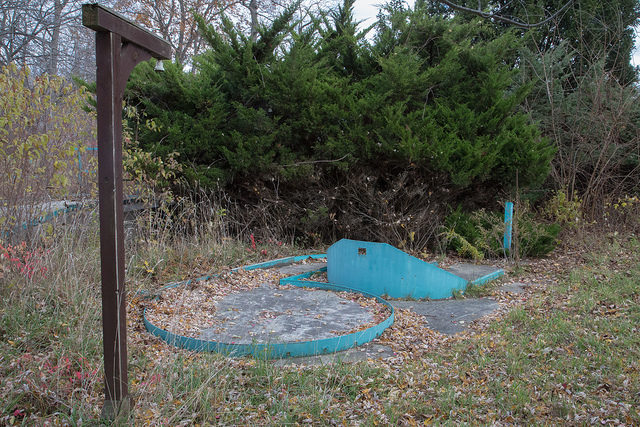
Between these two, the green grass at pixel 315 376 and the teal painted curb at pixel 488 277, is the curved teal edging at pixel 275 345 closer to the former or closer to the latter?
the green grass at pixel 315 376

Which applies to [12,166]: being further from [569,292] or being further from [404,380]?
[569,292]

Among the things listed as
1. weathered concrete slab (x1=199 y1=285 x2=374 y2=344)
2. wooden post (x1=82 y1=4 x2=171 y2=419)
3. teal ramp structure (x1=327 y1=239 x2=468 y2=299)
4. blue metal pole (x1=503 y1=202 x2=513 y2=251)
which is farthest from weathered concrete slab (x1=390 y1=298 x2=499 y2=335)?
wooden post (x1=82 y1=4 x2=171 y2=419)

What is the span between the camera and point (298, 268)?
6.80 meters

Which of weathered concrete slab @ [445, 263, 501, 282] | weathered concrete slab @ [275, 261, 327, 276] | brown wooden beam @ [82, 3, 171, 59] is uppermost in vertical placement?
brown wooden beam @ [82, 3, 171, 59]

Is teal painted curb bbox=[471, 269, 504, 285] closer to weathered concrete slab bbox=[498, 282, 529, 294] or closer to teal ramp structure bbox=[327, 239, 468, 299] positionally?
weathered concrete slab bbox=[498, 282, 529, 294]

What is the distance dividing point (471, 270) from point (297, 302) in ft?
9.44

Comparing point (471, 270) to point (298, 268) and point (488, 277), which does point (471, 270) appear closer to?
point (488, 277)

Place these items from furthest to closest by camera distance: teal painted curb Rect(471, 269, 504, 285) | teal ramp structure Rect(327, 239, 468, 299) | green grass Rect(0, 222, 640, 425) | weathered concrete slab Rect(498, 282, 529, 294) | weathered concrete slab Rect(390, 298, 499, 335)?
teal painted curb Rect(471, 269, 504, 285) < weathered concrete slab Rect(498, 282, 529, 294) < teal ramp structure Rect(327, 239, 468, 299) < weathered concrete slab Rect(390, 298, 499, 335) < green grass Rect(0, 222, 640, 425)

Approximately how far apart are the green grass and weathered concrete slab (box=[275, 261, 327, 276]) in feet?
8.28

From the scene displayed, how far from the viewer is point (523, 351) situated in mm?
3746

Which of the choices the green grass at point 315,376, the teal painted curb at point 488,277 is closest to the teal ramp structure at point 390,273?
the teal painted curb at point 488,277

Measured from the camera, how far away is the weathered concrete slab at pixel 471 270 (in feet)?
21.2

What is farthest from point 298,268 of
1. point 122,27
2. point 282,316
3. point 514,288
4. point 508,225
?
point 122,27

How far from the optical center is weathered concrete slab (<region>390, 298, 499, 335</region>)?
15.4 ft
